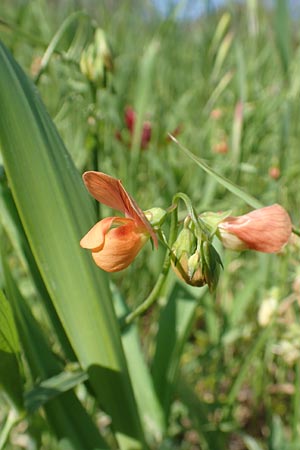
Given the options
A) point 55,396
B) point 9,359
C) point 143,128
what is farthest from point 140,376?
point 143,128

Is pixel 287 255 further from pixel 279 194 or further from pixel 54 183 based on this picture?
pixel 54 183

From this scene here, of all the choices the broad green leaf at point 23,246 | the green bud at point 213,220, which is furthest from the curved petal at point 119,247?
the broad green leaf at point 23,246

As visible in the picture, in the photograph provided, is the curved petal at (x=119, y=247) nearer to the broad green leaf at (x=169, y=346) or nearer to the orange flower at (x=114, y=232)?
the orange flower at (x=114, y=232)

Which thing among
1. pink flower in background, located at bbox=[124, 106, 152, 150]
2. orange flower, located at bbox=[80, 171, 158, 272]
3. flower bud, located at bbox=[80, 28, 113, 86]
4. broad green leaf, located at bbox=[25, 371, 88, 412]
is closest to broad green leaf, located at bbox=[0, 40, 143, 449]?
broad green leaf, located at bbox=[25, 371, 88, 412]

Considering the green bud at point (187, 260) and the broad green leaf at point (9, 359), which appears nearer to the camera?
the green bud at point (187, 260)

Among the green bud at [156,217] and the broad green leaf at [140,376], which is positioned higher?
the green bud at [156,217]

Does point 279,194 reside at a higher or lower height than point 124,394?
higher

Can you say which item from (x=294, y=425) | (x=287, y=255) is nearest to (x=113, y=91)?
(x=287, y=255)
